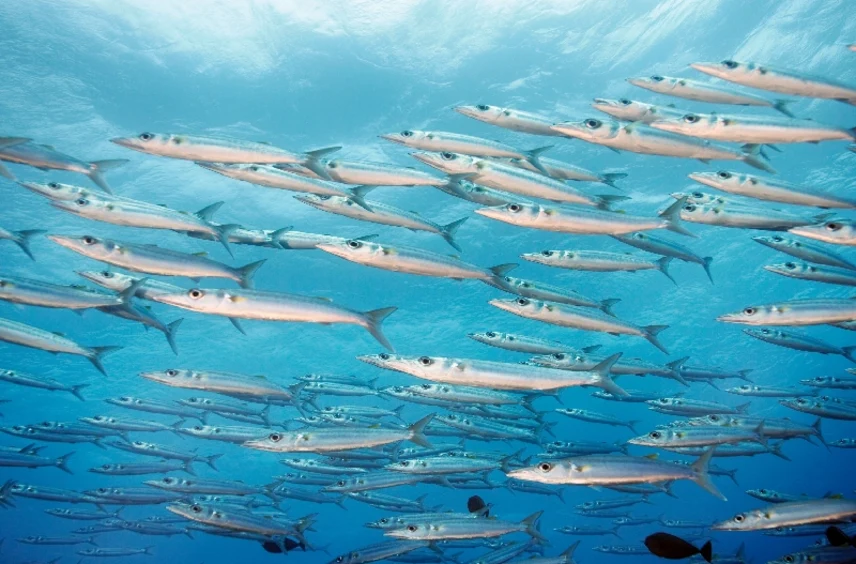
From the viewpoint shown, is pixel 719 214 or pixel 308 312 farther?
pixel 719 214

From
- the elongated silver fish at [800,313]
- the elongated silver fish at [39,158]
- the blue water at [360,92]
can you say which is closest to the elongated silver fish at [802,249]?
the elongated silver fish at [800,313]

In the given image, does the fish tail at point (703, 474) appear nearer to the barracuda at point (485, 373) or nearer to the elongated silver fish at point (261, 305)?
the barracuda at point (485, 373)

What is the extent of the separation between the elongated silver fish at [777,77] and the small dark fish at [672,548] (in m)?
4.46

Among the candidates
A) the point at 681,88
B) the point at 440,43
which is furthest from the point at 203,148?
the point at 440,43

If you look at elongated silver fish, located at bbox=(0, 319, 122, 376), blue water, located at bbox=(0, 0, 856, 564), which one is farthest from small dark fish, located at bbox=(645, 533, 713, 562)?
blue water, located at bbox=(0, 0, 856, 564)

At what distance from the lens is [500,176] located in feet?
20.2

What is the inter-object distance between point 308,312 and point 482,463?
4.85 meters

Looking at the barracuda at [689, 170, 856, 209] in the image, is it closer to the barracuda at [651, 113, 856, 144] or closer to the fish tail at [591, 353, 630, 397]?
the barracuda at [651, 113, 856, 144]

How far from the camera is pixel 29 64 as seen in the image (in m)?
14.0

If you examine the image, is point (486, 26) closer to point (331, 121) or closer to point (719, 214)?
point (331, 121)

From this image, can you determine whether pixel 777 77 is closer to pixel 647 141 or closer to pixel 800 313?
pixel 647 141

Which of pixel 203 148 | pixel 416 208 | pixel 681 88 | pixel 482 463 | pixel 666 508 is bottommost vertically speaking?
pixel 666 508

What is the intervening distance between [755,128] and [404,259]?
3603mm

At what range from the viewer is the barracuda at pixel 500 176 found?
611 centimetres
